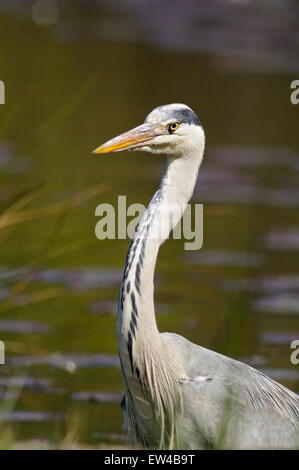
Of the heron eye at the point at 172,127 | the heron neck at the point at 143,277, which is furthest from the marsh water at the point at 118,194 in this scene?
the heron eye at the point at 172,127

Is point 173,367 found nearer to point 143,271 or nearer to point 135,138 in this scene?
point 143,271

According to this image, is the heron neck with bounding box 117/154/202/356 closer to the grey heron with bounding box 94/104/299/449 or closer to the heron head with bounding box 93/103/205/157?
the grey heron with bounding box 94/104/299/449

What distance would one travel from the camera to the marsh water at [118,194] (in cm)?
562

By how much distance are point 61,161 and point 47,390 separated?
585 cm

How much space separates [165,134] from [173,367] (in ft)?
3.69

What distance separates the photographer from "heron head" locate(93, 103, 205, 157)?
526 cm

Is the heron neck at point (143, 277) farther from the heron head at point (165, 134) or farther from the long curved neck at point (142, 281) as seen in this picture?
the heron head at point (165, 134)

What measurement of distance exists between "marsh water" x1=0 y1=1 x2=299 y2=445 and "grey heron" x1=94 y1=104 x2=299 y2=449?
9.4 inches

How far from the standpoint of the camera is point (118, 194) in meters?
11.2

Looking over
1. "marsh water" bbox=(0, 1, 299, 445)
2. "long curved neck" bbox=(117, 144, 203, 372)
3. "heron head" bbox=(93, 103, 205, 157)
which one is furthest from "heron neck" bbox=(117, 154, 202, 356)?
"heron head" bbox=(93, 103, 205, 157)

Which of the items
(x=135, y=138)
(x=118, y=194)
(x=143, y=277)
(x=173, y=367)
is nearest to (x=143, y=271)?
(x=143, y=277)

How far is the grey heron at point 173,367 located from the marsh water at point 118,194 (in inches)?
9.4

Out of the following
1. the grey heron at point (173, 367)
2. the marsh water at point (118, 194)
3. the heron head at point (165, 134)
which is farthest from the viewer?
the marsh water at point (118, 194)
